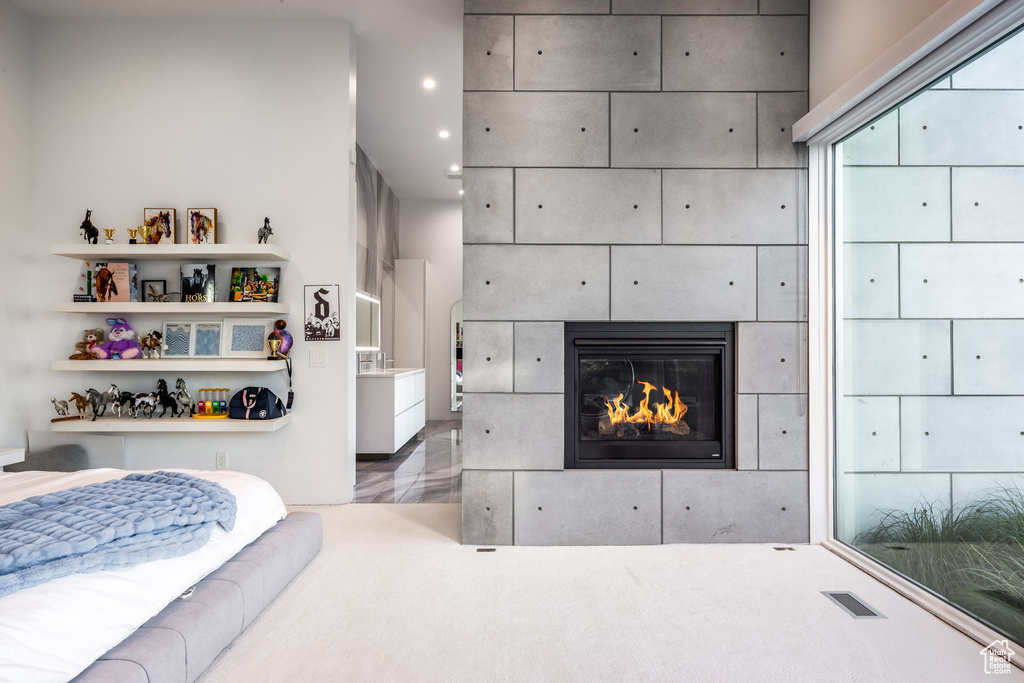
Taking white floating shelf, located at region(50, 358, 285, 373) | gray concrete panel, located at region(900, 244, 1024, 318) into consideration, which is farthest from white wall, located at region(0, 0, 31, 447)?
gray concrete panel, located at region(900, 244, 1024, 318)

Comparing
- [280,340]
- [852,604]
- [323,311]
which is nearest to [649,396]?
[852,604]

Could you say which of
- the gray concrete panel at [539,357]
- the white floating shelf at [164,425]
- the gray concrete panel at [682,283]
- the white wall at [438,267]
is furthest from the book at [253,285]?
the white wall at [438,267]

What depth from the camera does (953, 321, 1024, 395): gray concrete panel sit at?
1.84 metres

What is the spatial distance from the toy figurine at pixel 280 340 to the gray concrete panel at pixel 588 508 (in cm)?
176

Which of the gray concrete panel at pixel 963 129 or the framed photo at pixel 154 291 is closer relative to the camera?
the gray concrete panel at pixel 963 129

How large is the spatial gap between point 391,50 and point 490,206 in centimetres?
189

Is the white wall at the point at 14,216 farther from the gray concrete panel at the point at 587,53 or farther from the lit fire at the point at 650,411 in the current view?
the lit fire at the point at 650,411

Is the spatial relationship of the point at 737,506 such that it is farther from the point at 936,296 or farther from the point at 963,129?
the point at 963,129

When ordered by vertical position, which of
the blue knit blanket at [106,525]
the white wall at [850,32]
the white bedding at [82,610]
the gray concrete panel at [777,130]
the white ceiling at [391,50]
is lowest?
the white bedding at [82,610]

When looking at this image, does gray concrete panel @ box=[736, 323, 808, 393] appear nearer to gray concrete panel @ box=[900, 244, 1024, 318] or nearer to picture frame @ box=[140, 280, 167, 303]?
gray concrete panel @ box=[900, 244, 1024, 318]

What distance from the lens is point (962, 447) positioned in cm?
207

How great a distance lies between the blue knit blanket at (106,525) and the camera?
1.40 m

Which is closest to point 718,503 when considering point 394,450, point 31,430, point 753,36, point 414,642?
point 414,642

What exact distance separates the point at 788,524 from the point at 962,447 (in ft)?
3.35
